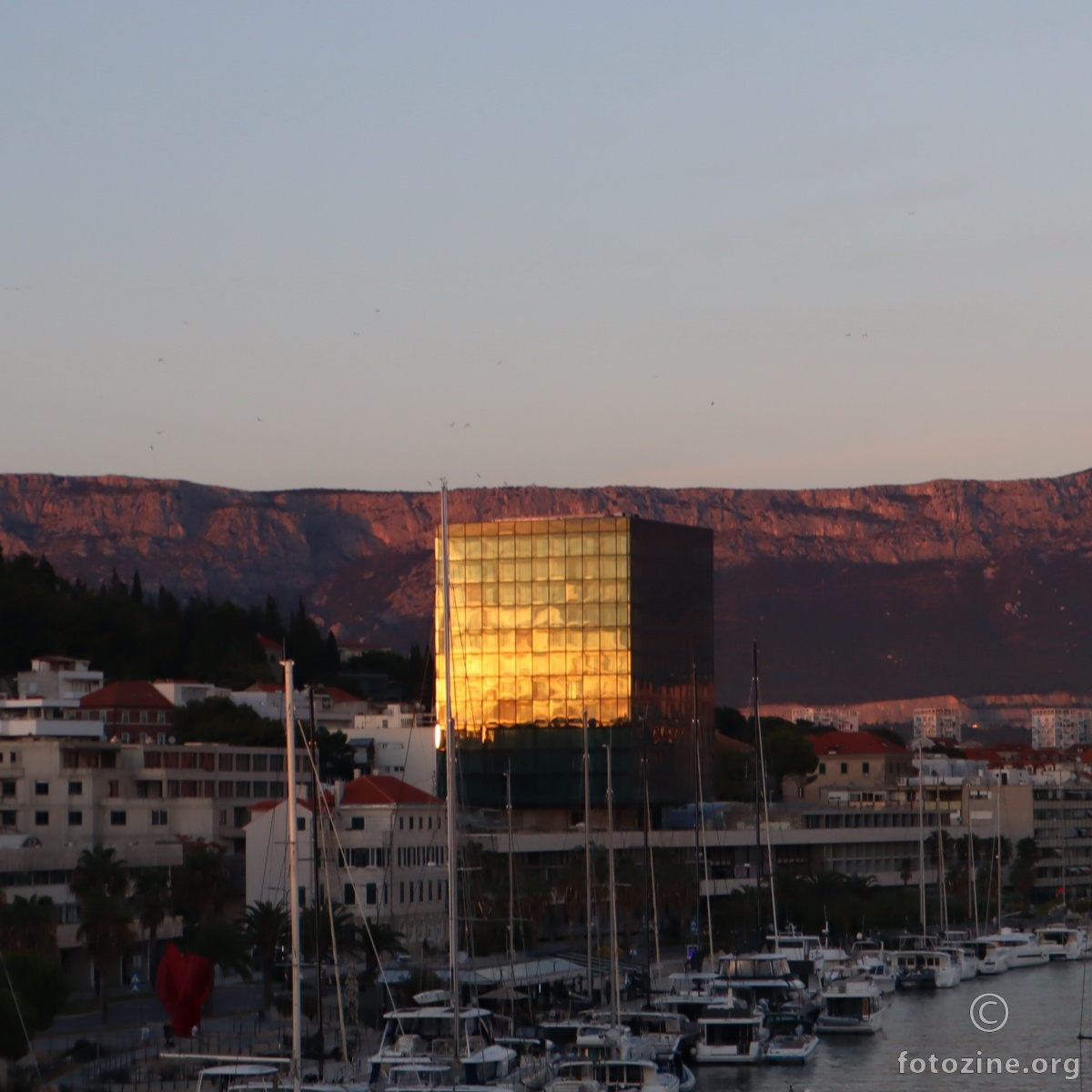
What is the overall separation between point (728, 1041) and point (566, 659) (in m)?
75.1

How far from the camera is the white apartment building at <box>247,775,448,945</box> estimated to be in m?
105

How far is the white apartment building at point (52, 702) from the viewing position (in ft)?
423

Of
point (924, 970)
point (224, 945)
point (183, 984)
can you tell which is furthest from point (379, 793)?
point (183, 984)

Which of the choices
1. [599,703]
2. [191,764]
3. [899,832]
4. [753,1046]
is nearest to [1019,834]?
[899,832]

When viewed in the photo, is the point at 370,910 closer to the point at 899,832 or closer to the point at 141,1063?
the point at 141,1063

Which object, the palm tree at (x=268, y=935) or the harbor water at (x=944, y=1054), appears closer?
the harbor water at (x=944, y=1054)

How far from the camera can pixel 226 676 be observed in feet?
563

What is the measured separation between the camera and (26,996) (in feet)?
210

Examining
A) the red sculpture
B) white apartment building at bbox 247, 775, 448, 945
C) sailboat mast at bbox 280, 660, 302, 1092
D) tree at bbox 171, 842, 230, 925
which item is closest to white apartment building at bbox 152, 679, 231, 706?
white apartment building at bbox 247, 775, 448, 945

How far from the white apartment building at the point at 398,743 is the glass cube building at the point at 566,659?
14.1ft

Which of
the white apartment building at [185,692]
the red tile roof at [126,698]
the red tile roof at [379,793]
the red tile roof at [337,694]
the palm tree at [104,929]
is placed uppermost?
the red tile roof at [337,694]

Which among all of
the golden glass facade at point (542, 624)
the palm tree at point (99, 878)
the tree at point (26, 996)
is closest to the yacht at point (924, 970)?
the palm tree at point (99, 878)

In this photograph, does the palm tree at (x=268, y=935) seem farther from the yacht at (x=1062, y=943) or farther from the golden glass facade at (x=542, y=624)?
the golden glass facade at (x=542, y=624)

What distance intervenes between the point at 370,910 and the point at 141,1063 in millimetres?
42433
